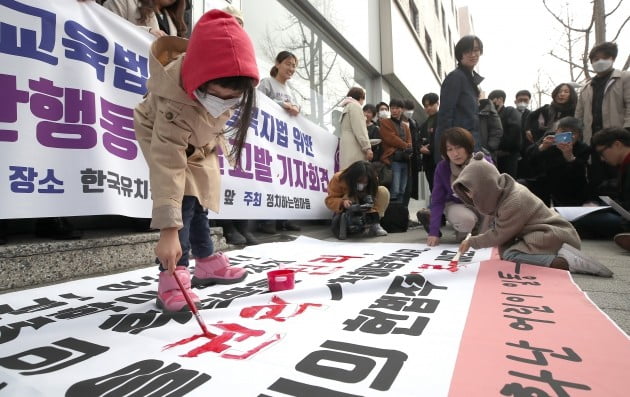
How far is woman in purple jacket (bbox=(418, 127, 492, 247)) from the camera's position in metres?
2.48

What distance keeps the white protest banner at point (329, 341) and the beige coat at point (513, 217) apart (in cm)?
22

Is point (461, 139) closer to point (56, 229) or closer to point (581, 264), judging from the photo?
point (581, 264)

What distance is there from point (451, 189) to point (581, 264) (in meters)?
1.21

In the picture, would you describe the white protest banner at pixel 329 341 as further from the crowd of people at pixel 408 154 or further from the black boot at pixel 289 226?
the black boot at pixel 289 226

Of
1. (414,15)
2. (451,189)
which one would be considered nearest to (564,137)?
(451,189)

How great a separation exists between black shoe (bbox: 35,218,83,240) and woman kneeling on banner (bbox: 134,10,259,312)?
78cm

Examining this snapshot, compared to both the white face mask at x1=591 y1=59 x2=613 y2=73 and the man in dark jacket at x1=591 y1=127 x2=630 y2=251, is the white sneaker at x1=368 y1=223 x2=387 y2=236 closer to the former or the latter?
the man in dark jacket at x1=591 y1=127 x2=630 y2=251

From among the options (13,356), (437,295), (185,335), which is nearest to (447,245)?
(437,295)

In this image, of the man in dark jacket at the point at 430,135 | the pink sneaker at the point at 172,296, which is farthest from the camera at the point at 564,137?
the pink sneaker at the point at 172,296

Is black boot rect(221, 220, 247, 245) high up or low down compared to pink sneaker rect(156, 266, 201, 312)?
up

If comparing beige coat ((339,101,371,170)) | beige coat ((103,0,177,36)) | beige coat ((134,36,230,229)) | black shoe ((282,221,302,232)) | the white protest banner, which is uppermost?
beige coat ((103,0,177,36))

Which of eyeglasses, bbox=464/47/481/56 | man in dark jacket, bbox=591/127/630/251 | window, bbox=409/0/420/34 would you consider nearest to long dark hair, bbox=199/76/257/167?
eyeglasses, bbox=464/47/481/56

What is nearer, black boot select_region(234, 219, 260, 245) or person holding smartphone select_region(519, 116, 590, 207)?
black boot select_region(234, 219, 260, 245)

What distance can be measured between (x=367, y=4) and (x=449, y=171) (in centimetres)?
529
